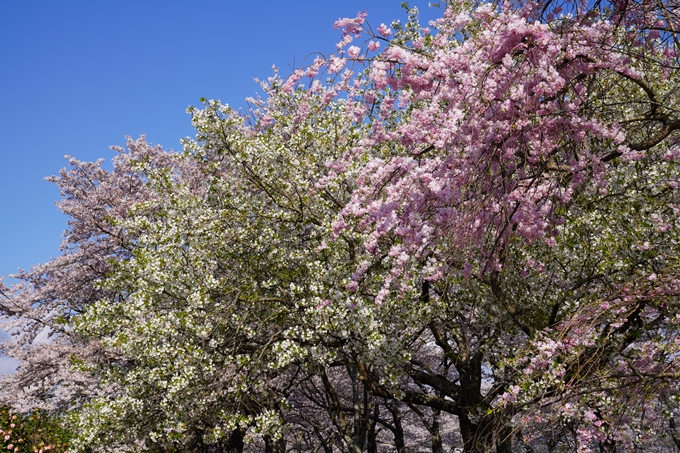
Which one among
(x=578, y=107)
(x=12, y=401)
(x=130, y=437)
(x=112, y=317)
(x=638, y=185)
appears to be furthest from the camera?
(x=12, y=401)

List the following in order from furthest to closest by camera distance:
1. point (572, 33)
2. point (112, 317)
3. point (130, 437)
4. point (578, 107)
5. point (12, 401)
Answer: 1. point (12, 401)
2. point (112, 317)
3. point (130, 437)
4. point (578, 107)
5. point (572, 33)

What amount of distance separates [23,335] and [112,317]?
37.1 feet

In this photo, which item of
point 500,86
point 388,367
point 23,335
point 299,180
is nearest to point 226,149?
point 299,180

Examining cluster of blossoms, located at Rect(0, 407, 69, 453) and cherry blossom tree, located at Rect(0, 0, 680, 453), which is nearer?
cherry blossom tree, located at Rect(0, 0, 680, 453)

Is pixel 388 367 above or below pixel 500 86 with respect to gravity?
below

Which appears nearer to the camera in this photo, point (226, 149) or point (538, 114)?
point (538, 114)

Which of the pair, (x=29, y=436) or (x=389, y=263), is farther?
(x=29, y=436)

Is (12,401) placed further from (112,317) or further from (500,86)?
(500,86)

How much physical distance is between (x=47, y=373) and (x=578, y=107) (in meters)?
19.8

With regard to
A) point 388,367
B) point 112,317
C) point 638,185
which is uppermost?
point 112,317

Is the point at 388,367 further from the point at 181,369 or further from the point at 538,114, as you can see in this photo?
the point at 538,114

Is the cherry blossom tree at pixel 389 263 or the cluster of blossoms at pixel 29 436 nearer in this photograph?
the cherry blossom tree at pixel 389 263

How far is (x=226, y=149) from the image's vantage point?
12.5 metres

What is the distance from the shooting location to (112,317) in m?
12.8
